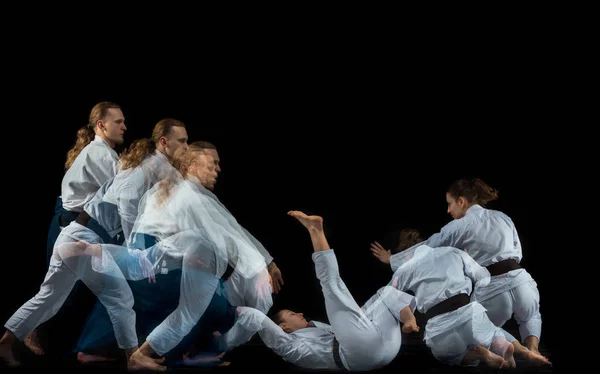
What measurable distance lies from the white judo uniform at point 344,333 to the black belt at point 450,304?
0.11 meters

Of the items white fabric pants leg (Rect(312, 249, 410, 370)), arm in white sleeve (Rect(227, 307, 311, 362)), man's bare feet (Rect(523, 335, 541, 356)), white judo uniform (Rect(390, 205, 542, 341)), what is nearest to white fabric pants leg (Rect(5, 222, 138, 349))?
arm in white sleeve (Rect(227, 307, 311, 362))

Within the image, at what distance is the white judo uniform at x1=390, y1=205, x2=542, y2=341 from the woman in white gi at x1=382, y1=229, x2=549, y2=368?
25cm

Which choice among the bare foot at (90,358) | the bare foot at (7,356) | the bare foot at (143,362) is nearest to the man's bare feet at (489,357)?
the bare foot at (143,362)

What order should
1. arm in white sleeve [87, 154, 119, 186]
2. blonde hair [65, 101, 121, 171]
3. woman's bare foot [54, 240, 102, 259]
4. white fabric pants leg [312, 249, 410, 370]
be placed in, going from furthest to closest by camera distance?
blonde hair [65, 101, 121, 171]
arm in white sleeve [87, 154, 119, 186]
woman's bare foot [54, 240, 102, 259]
white fabric pants leg [312, 249, 410, 370]

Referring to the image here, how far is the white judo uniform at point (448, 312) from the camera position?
4062 mm

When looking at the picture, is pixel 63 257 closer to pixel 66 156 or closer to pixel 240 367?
pixel 66 156

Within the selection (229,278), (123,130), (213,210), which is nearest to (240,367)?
(229,278)

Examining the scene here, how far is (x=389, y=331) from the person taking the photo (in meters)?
3.96

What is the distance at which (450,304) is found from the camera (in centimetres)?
410

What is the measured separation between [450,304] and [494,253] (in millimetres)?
505

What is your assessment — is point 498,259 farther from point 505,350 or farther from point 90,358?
point 90,358

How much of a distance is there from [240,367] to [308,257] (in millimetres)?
1020

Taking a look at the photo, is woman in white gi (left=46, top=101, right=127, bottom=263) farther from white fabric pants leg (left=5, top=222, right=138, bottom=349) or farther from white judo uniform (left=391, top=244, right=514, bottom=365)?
white judo uniform (left=391, top=244, right=514, bottom=365)

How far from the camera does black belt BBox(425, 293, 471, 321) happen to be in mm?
4094
